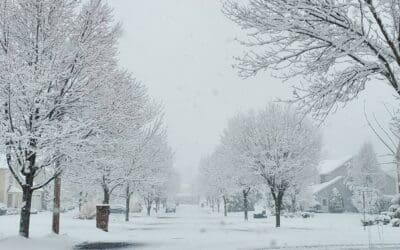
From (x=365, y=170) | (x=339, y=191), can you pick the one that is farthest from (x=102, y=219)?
(x=339, y=191)

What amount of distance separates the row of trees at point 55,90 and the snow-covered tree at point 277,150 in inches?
672

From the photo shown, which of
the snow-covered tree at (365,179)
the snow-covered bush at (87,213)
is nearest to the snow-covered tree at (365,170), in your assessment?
the snow-covered tree at (365,179)

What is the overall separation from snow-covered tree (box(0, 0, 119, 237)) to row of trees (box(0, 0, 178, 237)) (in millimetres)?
27

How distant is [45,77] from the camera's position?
13141 mm

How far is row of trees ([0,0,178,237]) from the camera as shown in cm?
1325

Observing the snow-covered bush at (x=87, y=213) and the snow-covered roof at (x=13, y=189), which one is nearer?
the snow-covered bush at (x=87, y=213)

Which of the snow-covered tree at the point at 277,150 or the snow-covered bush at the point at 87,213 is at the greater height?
the snow-covered tree at the point at 277,150

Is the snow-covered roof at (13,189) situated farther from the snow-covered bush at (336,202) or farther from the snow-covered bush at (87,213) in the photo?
the snow-covered bush at (336,202)

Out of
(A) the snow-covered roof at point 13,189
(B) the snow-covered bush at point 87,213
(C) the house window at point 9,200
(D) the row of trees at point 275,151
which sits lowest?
(B) the snow-covered bush at point 87,213

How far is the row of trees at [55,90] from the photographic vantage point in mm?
13250

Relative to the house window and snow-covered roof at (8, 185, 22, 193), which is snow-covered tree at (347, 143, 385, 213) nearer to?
snow-covered roof at (8, 185, 22, 193)

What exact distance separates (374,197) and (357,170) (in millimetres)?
7291

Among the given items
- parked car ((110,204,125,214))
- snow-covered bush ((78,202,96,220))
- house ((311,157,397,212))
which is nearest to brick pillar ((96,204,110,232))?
snow-covered bush ((78,202,96,220))

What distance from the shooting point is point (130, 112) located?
57.8 ft
